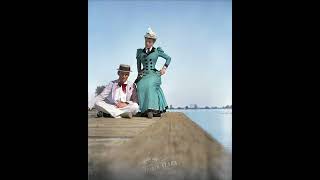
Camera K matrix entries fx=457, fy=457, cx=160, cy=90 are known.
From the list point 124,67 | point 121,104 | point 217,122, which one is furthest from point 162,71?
point 217,122

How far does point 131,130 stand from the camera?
3355 millimetres

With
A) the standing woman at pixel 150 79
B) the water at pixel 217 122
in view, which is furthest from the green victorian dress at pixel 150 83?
the water at pixel 217 122

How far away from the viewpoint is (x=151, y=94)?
3402 millimetres

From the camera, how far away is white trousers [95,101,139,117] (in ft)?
11.0

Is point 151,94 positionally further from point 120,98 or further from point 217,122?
point 217,122

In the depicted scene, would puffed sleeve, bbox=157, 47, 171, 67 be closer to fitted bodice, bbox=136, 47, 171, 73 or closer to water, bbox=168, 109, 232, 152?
fitted bodice, bbox=136, 47, 171, 73

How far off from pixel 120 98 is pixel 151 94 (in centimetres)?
23

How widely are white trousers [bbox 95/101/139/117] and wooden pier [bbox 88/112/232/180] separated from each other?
0.18 ft
